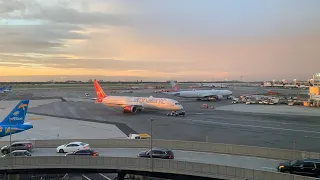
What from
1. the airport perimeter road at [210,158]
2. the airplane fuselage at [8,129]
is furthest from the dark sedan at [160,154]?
the airplane fuselage at [8,129]

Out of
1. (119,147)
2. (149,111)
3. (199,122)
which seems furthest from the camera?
(149,111)

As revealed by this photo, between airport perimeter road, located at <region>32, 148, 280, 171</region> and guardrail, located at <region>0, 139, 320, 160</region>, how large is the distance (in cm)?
74

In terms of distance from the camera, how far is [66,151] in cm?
2902

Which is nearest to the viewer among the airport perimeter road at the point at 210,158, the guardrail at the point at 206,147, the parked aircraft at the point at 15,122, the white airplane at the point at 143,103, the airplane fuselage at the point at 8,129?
the airport perimeter road at the point at 210,158

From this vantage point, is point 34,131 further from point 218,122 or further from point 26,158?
point 218,122

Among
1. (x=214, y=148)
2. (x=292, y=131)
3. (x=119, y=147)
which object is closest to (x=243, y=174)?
(x=214, y=148)

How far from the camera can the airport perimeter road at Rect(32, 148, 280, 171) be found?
24.5 metres

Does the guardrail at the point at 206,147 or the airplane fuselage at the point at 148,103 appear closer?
the guardrail at the point at 206,147

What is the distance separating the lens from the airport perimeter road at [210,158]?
80.3 ft

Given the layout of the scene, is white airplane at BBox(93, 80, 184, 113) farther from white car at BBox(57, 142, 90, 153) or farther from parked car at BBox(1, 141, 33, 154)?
parked car at BBox(1, 141, 33, 154)

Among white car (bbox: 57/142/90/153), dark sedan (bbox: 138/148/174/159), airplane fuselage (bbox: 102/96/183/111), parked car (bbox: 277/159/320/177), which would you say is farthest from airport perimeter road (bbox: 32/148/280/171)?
airplane fuselage (bbox: 102/96/183/111)

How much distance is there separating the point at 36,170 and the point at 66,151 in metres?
4.30

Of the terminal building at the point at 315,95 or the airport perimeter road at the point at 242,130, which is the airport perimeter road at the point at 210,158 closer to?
the airport perimeter road at the point at 242,130

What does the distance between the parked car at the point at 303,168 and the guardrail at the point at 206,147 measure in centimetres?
389
